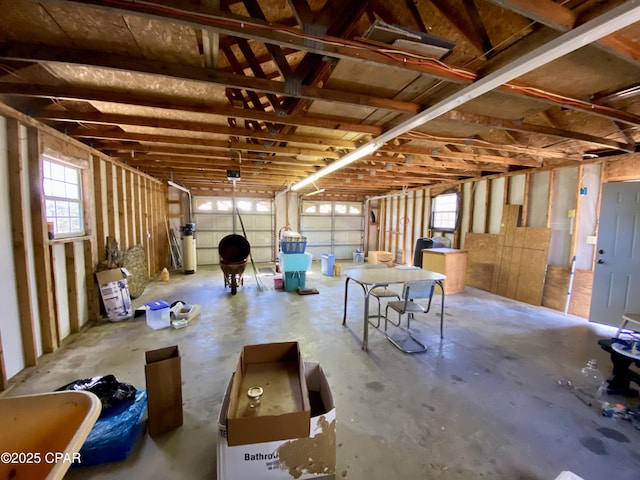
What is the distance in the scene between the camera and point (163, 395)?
1.88m

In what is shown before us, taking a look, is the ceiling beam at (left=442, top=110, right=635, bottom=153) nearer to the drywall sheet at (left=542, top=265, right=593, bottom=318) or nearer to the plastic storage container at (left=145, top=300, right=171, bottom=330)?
the drywall sheet at (left=542, top=265, right=593, bottom=318)

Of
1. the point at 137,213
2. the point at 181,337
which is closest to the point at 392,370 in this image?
the point at 181,337

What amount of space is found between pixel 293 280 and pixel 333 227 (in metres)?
4.87

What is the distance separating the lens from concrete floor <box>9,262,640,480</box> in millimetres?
1692

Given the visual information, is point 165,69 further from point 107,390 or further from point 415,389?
point 415,389

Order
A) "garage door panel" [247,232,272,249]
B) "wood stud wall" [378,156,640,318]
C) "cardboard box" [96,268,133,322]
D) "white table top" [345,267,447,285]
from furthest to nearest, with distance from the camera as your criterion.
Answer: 1. "garage door panel" [247,232,272,249]
2. "wood stud wall" [378,156,640,318]
3. "cardboard box" [96,268,133,322]
4. "white table top" [345,267,447,285]

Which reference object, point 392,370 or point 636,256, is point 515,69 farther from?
point 636,256

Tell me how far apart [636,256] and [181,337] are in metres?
6.49

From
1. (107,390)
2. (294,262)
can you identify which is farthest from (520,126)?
(107,390)

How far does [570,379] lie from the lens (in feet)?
8.66

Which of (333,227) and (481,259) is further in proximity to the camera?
(333,227)

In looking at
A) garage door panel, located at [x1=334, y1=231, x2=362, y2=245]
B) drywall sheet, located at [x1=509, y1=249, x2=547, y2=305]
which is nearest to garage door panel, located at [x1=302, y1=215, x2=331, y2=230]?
garage door panel, located at [x1=334, y1=231, x2=362, y2=245]

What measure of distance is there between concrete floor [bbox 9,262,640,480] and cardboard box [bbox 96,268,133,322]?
0.20m

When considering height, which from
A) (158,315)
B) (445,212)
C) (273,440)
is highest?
(445,212)
